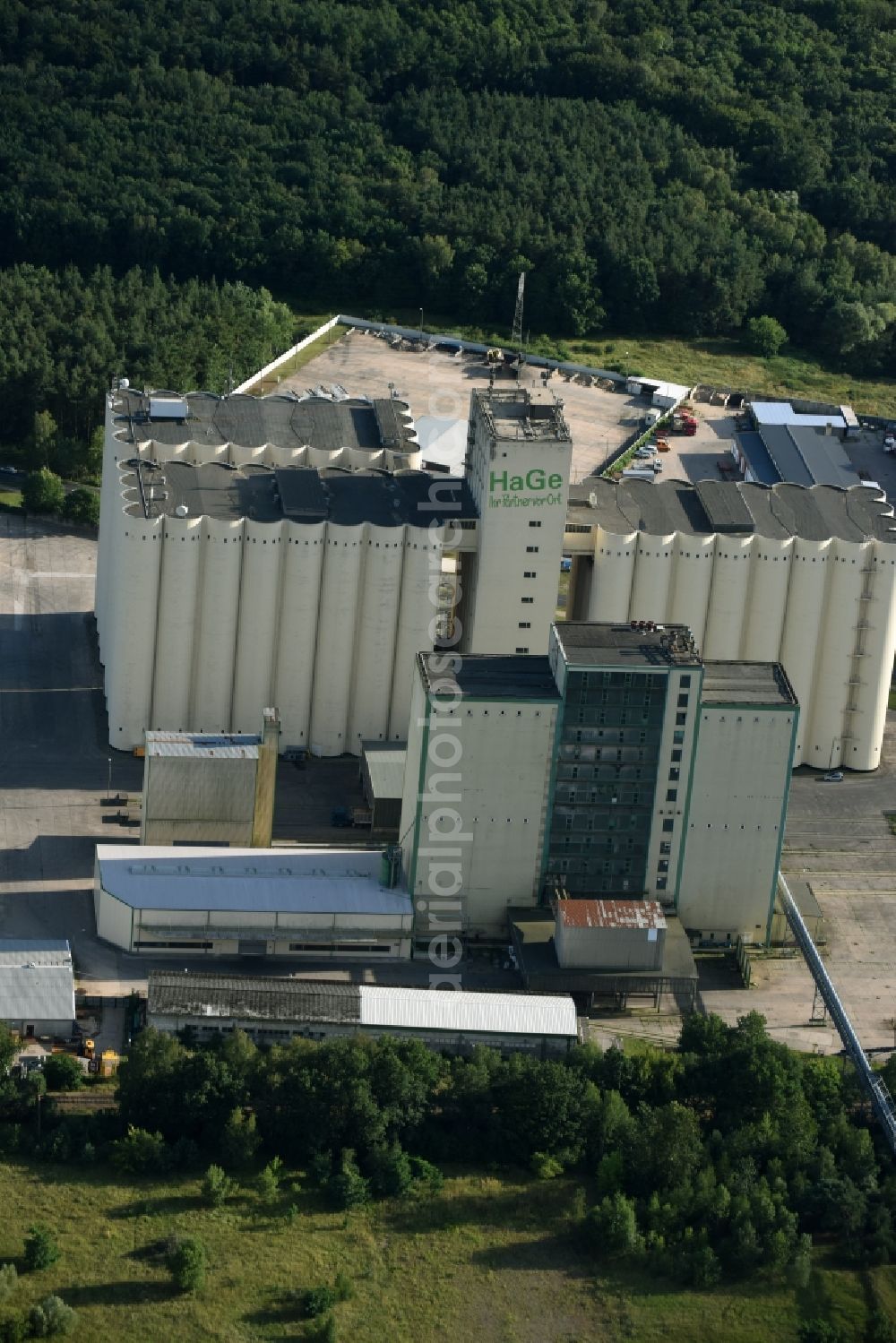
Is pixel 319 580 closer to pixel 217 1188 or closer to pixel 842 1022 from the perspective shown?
pixel 842 1022

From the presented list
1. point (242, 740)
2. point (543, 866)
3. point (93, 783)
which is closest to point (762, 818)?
point (543, 866)

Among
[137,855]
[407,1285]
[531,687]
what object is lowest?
[407,1285]

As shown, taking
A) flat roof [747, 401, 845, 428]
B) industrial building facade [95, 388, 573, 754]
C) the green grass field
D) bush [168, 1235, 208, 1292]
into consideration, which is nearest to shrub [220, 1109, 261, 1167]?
the green grass field

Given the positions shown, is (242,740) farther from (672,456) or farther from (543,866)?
(672,456)

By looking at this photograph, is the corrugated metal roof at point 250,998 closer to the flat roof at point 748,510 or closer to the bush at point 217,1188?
the bush at point 217,1188

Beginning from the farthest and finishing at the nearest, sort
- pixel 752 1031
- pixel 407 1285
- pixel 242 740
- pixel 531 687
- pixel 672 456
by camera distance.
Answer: pixel 672 456 → pixel 242 740 → pixel 531 687 → pixel 752 1031 → pixel 407 1285

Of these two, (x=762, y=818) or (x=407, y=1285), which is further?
(x=762, y=818)

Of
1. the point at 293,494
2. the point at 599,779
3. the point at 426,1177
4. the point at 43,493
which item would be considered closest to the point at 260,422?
the point at 293,494

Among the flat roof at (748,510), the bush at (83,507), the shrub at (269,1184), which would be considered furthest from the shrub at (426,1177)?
the bush at (83,507)
